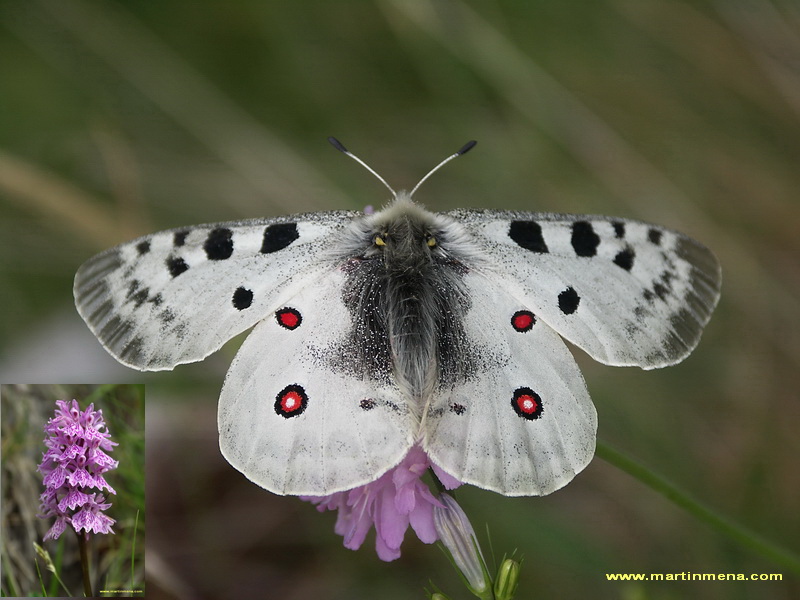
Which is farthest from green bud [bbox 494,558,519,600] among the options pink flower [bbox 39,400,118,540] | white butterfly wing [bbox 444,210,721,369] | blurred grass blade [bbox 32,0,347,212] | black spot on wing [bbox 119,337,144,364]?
blurred grass blade [bbox 32,0,347,212]

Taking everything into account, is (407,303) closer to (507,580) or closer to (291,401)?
(291,401)

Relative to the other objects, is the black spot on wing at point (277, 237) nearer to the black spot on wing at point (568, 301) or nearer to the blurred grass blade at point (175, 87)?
the black spot on wing at point (568, 301)

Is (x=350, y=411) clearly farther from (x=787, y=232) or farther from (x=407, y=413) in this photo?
(x=787, y=232)

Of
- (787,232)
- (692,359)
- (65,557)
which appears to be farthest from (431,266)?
(787,232)

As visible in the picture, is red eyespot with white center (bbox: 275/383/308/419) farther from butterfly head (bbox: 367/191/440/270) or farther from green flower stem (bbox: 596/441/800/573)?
green flower stem (bbox: 596/441/800/573)

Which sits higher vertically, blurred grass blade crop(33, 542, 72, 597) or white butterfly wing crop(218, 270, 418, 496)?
white butterfly wing crop(218, 270, 418, 496)
